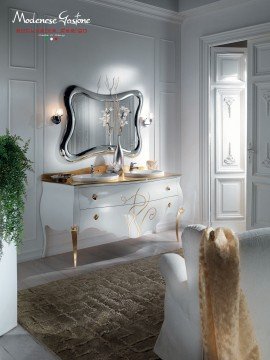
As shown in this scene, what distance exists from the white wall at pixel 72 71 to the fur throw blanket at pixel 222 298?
109 inches

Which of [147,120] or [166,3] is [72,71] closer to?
[147,120]

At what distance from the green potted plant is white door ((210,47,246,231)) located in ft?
10.9

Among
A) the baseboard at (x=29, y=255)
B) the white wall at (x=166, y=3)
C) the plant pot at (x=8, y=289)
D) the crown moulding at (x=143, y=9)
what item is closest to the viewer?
the plant pot at (x=8, y=289)

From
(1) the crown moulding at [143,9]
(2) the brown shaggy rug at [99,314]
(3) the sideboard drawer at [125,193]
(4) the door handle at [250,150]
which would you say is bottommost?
(2) the brown shaggy rug at [99,314]

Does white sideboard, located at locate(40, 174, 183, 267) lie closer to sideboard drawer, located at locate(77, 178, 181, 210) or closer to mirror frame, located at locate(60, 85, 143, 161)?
sideboard drawer, located at locate(77, 178, 181, 210)

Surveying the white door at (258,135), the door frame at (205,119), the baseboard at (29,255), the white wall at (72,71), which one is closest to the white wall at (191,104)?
the door frame at (205,119)

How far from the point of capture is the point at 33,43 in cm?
420

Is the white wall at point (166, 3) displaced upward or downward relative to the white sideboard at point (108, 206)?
upward

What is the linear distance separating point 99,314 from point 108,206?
54.3 inches

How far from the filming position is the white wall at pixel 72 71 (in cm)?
410

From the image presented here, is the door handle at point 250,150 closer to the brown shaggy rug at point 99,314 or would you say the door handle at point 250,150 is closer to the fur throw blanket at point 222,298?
the brown shaggy rug at point 99,314

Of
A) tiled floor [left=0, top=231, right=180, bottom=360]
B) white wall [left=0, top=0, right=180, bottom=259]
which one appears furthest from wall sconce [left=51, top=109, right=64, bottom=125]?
tiled floor [left=0, top=231, right=180, bottom=360]

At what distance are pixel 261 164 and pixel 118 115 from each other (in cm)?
174

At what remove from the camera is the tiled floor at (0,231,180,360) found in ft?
8.19
